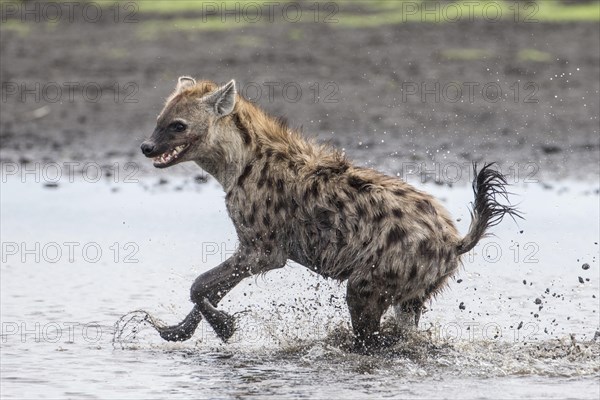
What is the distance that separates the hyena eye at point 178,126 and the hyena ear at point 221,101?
0.18 m

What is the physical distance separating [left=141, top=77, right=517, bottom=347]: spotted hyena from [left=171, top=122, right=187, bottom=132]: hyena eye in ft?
0.04

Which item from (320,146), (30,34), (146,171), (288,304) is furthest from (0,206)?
(30,34)

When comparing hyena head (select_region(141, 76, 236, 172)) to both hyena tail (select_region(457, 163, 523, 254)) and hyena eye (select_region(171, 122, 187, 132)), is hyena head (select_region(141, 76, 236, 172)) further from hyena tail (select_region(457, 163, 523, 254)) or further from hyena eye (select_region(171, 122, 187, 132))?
hyena tail (select_region(457, 163, 523, 254))

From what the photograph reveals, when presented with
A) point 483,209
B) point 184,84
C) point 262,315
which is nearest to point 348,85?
point 262,315

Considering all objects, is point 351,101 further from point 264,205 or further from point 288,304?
point 264,205

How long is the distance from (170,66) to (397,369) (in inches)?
461

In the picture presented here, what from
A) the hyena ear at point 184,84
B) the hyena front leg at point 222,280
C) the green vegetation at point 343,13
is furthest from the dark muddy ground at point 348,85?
the hyena front leg at point 222,280

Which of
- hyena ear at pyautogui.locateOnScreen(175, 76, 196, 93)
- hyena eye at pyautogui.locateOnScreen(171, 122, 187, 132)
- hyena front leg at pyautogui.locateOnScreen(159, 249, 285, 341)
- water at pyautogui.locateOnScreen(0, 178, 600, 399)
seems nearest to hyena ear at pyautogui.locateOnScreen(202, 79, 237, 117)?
hyena eye at pyautogui.locateOnScreen(171, 122, 187, 132)

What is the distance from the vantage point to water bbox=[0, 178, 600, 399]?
289 inches

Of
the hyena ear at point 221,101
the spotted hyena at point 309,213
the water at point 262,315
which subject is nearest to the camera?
the water at point 262,315

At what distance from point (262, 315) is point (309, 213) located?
1.37 m

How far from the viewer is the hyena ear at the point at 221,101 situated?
26.1 feet

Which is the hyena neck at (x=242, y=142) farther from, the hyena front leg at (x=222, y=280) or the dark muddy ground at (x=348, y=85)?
the dark muddy ground at (x=348, y=85)

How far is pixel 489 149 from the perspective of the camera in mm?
14734
